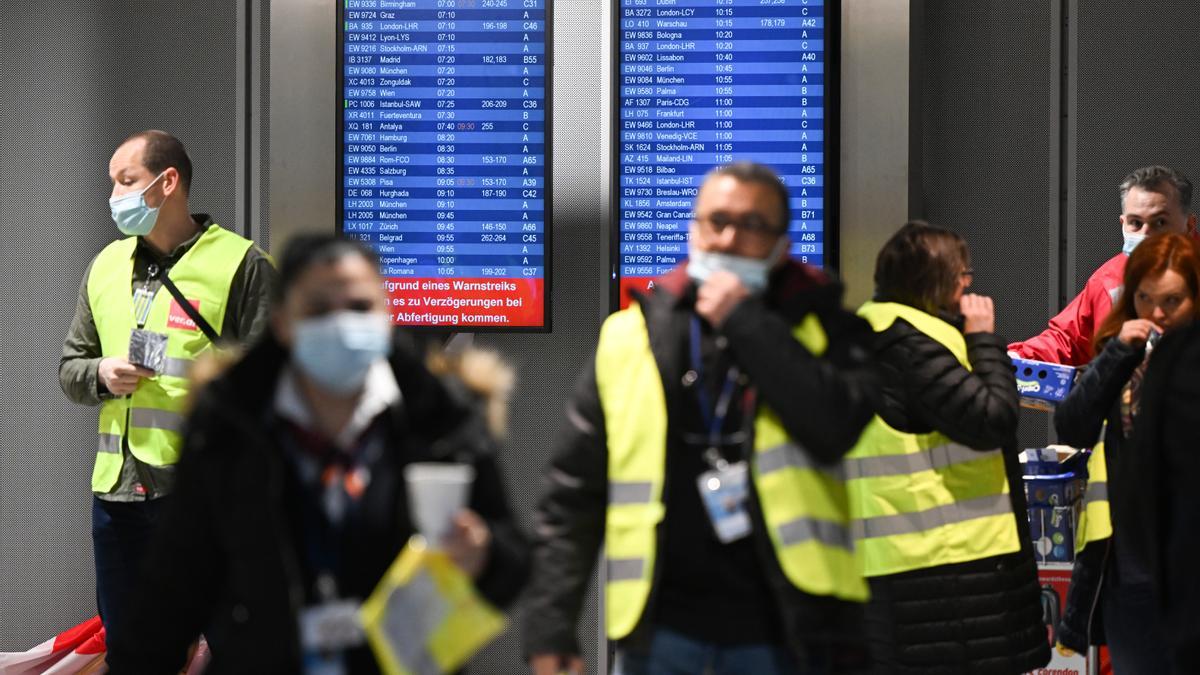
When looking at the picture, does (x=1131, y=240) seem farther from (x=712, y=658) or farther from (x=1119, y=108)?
(x=712, y=658)

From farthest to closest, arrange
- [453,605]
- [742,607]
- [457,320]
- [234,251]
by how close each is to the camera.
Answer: [457,320] < [234,251] < [742,607] < [453,605]

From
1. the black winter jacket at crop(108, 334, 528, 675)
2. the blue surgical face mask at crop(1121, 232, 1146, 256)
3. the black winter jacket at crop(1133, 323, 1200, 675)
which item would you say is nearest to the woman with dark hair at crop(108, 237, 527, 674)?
the black winter jacket at crop(108, 334, 528, 675)

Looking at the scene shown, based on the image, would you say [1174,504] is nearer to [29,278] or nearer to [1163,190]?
[1163,190]

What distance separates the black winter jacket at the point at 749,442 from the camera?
114 inches

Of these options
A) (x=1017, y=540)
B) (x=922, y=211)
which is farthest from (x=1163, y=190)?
(x=1017, y=540)

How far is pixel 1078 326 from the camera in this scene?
5.54 metres

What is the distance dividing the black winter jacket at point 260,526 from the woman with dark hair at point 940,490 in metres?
1.91

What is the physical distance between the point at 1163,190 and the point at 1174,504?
8.45 ft

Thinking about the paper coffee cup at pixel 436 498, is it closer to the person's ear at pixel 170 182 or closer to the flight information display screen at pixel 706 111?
the person's ear at pixel 170 182

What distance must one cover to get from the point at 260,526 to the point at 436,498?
0.97 ft

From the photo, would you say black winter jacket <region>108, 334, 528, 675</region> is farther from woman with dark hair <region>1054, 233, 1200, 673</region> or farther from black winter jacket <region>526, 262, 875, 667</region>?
woman with dark hair <region>1054, 233, 1200, 673</region>

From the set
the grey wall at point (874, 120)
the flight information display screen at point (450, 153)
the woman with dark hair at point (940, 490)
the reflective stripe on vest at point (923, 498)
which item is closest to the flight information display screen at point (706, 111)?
the grey wall at point (874, 120)

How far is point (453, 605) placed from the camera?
8.08 feet

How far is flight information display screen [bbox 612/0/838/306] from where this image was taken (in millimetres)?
5707
